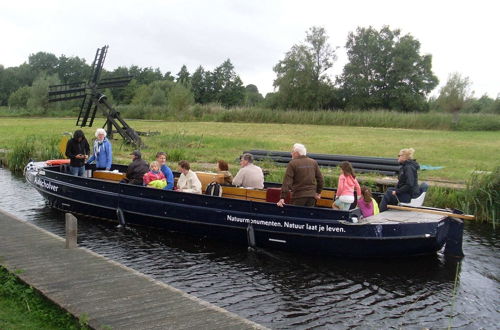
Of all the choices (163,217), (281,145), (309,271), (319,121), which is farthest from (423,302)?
(319,121)

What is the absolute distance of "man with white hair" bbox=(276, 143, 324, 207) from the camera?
10.2 m

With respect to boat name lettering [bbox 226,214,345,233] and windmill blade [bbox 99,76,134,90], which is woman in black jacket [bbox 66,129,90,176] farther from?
windmill blade [bbox 99,76,134,90]

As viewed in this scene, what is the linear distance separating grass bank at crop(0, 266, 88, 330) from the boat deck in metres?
6.00

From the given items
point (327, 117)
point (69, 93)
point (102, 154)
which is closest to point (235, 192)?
point (102, 154)

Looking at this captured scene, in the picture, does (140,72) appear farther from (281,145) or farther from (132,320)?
(132,320)

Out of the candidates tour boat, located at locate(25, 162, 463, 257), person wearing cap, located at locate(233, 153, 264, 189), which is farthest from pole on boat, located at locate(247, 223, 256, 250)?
person wearing cap, located at locate(233, 153, 264, 189)

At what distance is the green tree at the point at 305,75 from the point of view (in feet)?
213

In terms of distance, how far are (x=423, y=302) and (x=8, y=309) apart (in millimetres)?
6265

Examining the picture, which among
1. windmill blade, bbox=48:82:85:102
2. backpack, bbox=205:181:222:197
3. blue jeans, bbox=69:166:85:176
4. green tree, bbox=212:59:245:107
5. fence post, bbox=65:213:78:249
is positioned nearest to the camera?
fence post, bbox=65:213:78:249

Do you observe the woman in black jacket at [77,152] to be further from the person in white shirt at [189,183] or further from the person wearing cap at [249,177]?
the person wearing cap at [249,177]

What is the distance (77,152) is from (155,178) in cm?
327

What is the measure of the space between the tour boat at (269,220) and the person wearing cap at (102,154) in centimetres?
137

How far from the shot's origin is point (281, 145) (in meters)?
27.0

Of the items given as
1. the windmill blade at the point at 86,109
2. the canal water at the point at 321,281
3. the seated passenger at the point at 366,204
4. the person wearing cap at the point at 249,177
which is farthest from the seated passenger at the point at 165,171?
the windmill blade at the point at 86,109
